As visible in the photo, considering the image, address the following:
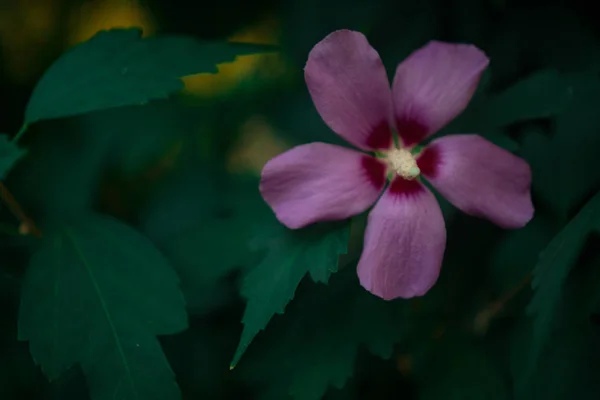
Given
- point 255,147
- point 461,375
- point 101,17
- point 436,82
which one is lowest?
point 461,375

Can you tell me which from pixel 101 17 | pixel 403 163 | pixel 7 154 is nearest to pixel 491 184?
pixel 403 163

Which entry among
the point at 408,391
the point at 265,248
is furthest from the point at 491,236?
the point at 265,248

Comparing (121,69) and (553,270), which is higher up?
(121,69)

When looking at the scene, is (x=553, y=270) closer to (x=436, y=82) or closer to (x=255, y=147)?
(x=436, y=82)

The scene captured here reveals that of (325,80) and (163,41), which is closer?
(325,80)

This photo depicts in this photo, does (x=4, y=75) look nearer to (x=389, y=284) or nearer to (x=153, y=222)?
(x=153, y=222)

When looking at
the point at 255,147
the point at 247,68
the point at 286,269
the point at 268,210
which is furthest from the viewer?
the point at 247,68

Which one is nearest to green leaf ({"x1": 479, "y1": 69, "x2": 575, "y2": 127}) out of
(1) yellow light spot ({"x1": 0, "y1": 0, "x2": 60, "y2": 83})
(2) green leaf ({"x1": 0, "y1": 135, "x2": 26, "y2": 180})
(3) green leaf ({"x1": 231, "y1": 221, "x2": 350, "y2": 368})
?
(3) green leaf ({"x1": 231, "y1": 221, "x2": 350, "y2": 368})

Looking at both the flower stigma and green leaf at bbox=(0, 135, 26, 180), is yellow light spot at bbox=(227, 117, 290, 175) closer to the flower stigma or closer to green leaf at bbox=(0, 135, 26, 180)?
the flower stigma
